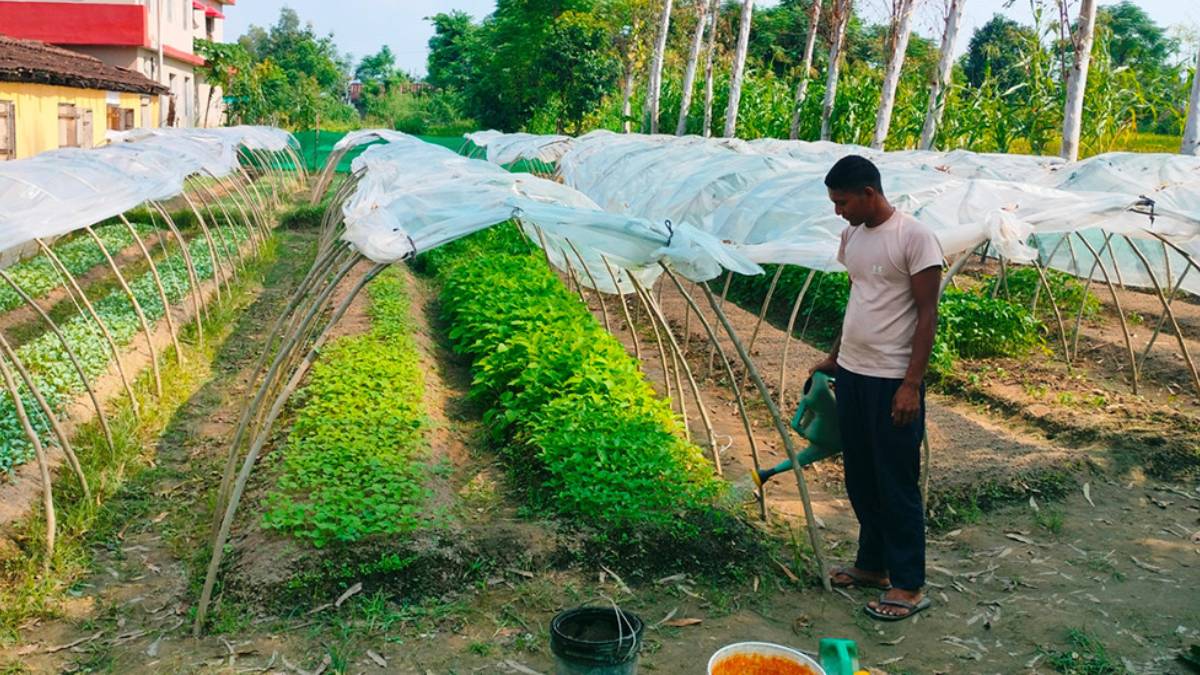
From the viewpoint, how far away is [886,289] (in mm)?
4719

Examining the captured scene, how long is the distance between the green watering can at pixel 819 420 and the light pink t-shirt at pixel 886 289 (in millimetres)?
458

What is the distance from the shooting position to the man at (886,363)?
4609mm

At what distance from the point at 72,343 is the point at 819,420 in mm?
6725

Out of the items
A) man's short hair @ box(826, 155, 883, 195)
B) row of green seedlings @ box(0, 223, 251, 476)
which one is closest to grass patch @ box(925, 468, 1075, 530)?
man's short hair @ box(826, 155, 883, 195)

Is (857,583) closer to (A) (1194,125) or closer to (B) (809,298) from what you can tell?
(B) (809,298)

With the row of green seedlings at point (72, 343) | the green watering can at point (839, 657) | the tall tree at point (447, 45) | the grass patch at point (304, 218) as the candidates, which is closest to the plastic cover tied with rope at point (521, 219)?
the green watering can at point (839, 657)

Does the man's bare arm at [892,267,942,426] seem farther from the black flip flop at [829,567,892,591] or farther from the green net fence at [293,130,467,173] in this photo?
the green net fence at [293,130,467,173]

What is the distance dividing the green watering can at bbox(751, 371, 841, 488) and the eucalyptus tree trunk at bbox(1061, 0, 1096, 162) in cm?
944

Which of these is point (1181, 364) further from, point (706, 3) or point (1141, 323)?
point (706, 3)

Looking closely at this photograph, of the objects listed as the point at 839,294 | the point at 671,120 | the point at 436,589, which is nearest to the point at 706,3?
the point at 671,120

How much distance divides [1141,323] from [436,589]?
10.4 meters

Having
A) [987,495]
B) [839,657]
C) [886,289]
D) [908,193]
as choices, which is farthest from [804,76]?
[839,657]

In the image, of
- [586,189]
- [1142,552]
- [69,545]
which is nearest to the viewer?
[69,545]

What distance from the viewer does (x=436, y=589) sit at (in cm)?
517
